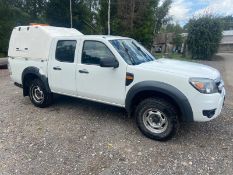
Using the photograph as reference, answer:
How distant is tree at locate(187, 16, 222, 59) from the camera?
19.7m

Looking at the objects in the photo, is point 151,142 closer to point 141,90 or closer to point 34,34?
point 141,90

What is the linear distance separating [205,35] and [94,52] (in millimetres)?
17239

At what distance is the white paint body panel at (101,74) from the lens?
387 centimetres

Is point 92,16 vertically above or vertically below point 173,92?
above

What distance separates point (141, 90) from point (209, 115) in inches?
47.3

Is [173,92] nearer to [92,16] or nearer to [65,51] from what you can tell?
[65,51]

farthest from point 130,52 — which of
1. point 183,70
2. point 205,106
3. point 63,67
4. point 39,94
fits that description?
point 39,94

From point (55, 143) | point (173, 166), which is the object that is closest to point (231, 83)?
point (173, 166)

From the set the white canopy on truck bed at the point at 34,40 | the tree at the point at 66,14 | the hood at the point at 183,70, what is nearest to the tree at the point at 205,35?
the tree at the point at 66,14

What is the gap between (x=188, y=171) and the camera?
338 cm

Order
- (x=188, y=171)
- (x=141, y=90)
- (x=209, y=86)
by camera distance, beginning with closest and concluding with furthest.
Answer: (x=188, y=171)
(x=209, y=86)
(x=141, y=90)

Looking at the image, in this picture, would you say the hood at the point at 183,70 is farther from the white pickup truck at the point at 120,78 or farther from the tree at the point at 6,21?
the tree at the point at 6,21

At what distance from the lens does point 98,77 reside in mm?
4688

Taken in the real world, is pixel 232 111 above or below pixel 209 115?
below
